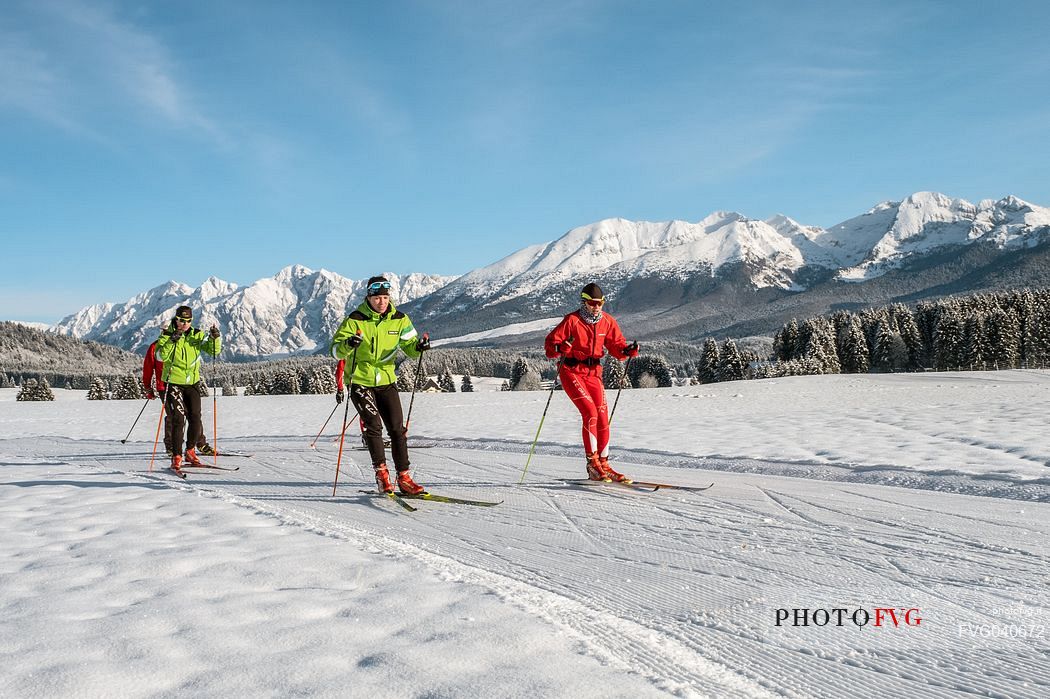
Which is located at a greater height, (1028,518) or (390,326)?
(390,326)

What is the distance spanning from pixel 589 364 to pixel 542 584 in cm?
476

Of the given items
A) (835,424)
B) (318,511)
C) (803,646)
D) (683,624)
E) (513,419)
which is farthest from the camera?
(513,419)

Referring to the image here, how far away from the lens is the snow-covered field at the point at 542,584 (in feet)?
10.0

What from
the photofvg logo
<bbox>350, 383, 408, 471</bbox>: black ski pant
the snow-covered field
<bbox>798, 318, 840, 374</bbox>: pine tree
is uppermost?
<bbox>798, 318, 840, 374</bbox>: pine tree

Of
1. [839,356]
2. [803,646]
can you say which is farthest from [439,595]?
[839,356]

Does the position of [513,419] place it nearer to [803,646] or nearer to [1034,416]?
[1034,416]

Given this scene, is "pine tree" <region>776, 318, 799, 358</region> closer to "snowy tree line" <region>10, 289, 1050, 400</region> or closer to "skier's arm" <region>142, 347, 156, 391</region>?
"snowy tree line" <region>10, 289, 1050, 400</region>

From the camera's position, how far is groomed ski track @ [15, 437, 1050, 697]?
3203mm

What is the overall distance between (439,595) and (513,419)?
18.5m

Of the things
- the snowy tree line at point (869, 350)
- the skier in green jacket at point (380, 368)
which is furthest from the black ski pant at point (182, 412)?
the snowy tree line at point (869, 350)

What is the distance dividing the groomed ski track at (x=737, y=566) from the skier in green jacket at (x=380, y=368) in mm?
664

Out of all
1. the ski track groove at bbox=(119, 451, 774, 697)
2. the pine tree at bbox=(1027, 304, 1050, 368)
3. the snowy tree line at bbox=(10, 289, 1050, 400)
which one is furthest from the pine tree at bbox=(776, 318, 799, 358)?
the ski track groove at bbox=(119, 451, 774, 697)

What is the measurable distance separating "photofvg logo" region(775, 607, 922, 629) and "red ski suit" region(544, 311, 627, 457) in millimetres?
4982

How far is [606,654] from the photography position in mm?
3254
